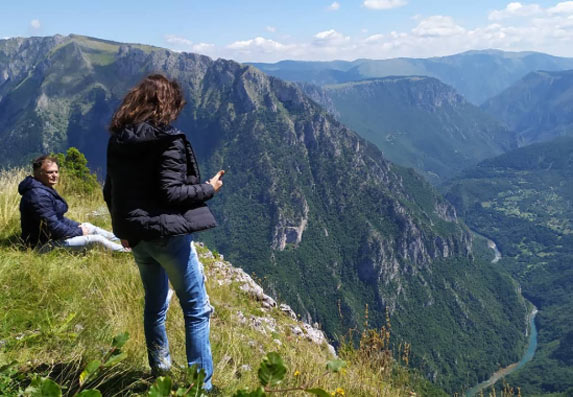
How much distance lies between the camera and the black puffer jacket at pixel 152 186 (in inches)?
117

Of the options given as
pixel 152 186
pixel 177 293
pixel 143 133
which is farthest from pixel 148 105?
pixel 177 293

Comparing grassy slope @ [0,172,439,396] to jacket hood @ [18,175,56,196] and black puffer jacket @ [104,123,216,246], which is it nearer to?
jacket hood @ [18,175,56,196]

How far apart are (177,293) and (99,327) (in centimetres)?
97

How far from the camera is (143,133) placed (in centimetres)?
295

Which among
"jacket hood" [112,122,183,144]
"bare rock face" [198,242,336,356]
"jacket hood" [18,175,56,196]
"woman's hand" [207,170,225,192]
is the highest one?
"jacket hood" [112,122,183,144]

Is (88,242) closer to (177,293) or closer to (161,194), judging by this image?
(177,293)

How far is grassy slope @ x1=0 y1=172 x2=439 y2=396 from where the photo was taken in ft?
10.2

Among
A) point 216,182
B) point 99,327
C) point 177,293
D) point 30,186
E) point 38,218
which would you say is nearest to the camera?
point 177,293

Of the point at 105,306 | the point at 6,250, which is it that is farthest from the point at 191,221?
the point at 6,250

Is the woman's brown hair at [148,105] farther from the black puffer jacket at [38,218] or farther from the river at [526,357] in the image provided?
the river at [526,357]

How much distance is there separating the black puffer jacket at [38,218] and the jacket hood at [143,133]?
3.73m

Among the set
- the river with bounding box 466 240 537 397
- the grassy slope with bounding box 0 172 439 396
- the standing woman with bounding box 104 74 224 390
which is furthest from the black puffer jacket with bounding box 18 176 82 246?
the river with bounding box 466 240 537 397

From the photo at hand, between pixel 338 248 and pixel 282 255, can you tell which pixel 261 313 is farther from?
pixel 338 248

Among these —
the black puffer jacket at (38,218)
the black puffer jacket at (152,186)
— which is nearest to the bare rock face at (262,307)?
the black puffer jacket at (38,218)
